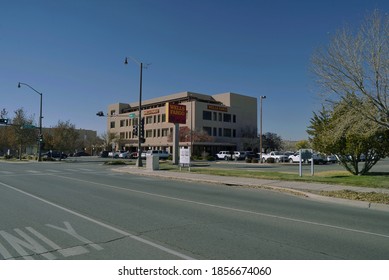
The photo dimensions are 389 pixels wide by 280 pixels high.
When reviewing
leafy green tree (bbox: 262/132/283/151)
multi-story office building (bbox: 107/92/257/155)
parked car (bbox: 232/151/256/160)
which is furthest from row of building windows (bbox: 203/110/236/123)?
parked car (bbox: 232/151/256/160)

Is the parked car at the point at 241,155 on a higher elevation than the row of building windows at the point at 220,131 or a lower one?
lower

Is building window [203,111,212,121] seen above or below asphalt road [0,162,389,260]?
above

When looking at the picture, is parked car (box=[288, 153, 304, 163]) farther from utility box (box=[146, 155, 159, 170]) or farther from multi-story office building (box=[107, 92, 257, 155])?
utility box (box=[146, 155, 159, 170])

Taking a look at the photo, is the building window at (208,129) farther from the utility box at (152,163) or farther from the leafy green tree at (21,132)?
the utility box at (152,163)

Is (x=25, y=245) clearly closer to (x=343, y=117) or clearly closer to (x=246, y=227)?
(x=246, y=227)

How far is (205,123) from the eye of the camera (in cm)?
8138

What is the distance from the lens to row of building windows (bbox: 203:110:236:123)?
270ft

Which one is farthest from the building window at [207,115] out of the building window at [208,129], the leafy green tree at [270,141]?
the leafy green tree at [270,141]

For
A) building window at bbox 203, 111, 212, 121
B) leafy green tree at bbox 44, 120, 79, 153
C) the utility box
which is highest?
building window at bbox 203, 111, 212, 121

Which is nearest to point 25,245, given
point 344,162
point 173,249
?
point 173,249

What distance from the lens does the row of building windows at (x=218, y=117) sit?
270 feet

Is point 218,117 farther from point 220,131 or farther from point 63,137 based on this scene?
point 63,137

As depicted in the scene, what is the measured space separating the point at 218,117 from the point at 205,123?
5.23m
